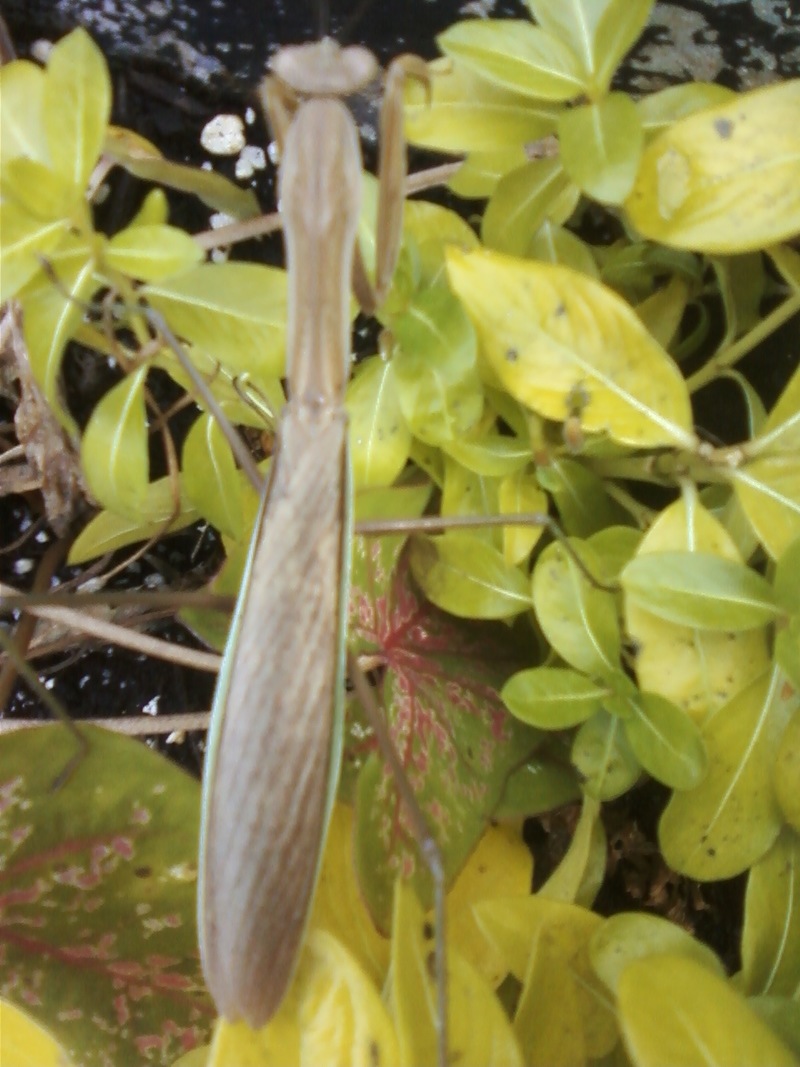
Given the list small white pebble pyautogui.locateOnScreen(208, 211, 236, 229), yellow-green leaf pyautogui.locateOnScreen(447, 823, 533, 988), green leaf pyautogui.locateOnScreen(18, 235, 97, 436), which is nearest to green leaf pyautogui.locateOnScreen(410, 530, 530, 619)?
yellow-green leaf pyautogui.locateOnScreen(447, 823, 533, 988)

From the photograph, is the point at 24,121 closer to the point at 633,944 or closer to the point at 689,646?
the point at 689,646

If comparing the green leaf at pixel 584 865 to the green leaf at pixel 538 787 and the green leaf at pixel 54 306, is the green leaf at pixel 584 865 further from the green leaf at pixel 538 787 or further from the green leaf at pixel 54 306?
the green leaf at pixel 54 306

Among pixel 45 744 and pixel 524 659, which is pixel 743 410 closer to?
pixel 524 659

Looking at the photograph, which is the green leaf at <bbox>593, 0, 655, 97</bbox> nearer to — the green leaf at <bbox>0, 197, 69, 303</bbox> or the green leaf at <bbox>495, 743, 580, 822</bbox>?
the green leaf at <bbox>0, 197, 69, 303</bbox>

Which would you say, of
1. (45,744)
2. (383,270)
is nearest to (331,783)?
(45,744)

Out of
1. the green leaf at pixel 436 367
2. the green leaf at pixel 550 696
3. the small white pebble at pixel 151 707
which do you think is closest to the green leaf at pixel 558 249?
the green leaf at pixel 436 367

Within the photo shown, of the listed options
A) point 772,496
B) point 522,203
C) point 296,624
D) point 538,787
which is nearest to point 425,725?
point 538,787
